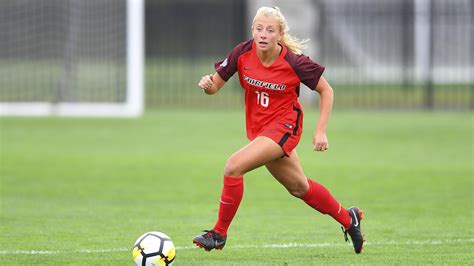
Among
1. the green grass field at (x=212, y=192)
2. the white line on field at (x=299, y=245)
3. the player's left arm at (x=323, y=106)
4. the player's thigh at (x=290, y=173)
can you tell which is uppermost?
the player's left arm at (x=323, y=106)

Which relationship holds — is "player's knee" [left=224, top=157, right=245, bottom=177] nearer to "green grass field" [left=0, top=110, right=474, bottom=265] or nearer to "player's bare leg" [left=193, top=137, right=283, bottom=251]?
"player's bare leg" [left=193, top=137, right=283, bottom=251]

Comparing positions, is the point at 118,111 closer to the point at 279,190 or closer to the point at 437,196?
the point at 279,190

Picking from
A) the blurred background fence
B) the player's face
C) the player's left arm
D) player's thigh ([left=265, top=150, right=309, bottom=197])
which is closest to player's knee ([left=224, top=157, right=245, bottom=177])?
player's thigh ([left=265, top=150, right=309, bottom=197])

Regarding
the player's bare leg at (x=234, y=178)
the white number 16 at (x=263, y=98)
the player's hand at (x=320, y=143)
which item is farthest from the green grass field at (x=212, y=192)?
the white number 16 at (x=263, y=98)

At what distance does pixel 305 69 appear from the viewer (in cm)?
817

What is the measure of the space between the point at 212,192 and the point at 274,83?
15.5ft

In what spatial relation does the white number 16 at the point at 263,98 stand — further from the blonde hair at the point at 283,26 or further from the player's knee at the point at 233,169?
the player's knee at the point at 233,169

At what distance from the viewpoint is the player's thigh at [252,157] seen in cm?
802

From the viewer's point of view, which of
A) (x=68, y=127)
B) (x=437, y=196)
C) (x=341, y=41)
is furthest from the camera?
(x=341, y=41)

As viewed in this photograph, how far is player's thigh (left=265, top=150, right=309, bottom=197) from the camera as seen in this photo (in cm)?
829

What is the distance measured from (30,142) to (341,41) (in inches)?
694

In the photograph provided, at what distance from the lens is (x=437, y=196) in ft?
40.2

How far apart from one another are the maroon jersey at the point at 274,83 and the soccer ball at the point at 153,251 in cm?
128

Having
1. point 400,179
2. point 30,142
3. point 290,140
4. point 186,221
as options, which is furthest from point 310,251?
point 30,142
